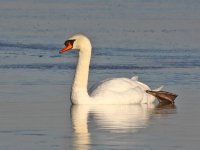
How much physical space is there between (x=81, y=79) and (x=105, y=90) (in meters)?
0.52

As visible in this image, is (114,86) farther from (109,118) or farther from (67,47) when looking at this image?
(109,118)

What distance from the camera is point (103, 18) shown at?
105ft

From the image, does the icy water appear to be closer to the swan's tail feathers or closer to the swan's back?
the swan's tail feathers

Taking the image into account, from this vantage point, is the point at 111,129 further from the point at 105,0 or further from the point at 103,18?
the point at 105,0

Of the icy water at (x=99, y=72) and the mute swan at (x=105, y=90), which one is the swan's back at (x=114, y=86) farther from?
the icy water at (x=99, y=72)

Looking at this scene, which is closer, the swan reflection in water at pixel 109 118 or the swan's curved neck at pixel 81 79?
the swan reflection in water at pixel 109 118

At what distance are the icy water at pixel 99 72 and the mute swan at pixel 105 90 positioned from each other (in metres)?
0.24

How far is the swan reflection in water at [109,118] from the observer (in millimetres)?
11527

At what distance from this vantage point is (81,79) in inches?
606

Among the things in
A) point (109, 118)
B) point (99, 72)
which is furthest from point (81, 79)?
point (99, 72)

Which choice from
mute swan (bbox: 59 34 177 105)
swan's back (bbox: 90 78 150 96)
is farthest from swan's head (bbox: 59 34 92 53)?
swan's back (bbox: 90 78 150 96)

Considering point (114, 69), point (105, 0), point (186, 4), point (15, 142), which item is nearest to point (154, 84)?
point (114, 69)

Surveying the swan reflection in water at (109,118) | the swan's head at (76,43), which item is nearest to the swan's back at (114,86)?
the swan reflection in water at (109,118)

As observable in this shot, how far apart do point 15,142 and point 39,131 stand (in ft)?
2.99
